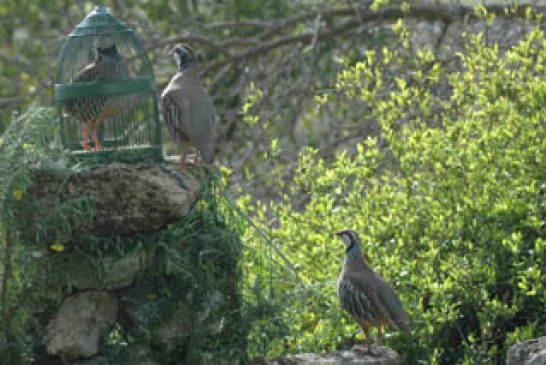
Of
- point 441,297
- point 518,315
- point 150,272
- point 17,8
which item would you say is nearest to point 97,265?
point 150,272

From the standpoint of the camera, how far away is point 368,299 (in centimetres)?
734

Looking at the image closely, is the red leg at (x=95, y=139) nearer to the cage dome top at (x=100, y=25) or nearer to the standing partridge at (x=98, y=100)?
the standing partridge at (x=98, y=100)

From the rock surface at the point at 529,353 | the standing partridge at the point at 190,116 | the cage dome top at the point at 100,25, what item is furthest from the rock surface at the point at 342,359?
the cage dome top at the point at 100,25

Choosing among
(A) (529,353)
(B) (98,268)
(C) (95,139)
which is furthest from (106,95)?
(A) (529,353)

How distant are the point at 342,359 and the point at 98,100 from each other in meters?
1.95

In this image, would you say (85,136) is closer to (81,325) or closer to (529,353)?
(81,325)

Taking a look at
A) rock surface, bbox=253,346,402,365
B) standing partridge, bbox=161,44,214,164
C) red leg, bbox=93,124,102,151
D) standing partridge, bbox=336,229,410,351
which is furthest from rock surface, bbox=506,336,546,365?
red leg, bbox=93,124,102,151

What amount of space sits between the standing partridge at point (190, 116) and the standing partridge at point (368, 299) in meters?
1.16

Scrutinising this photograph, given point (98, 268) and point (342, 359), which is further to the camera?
point (342, 359)

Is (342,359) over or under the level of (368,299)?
under

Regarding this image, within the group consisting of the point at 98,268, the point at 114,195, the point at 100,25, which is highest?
the point at 100,25

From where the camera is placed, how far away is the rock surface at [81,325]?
6.41 metres

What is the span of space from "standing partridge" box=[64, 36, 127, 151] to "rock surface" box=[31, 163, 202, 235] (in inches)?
16.0

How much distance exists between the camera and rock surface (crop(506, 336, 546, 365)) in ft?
20.3
